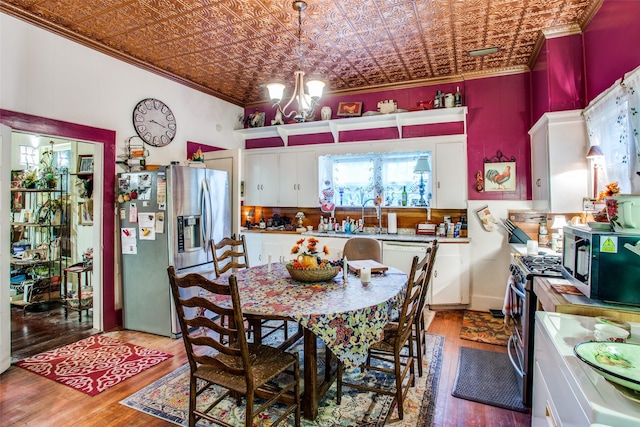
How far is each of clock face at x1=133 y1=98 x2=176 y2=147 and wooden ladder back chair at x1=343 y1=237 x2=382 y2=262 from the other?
2.65m

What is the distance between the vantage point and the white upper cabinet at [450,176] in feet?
14.5

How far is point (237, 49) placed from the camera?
12.1ft

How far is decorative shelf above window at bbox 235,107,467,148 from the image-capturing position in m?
4.57

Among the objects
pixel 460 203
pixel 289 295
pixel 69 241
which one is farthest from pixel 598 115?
pixel 69 241

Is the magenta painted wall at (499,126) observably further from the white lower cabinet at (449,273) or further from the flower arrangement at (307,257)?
the flower arrangement at (307,257)

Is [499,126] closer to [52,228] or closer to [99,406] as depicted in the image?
[99,406]

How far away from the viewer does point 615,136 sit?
2.39 metres

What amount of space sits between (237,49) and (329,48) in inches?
38.8

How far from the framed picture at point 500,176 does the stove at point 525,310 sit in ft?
5.81

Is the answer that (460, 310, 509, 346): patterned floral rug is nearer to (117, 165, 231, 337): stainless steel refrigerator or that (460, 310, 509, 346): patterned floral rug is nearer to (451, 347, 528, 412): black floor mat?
(451, 347, 528, 412): black floor mat

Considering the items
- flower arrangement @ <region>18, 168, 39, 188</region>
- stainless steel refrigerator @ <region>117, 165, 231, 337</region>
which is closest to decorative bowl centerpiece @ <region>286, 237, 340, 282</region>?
stainless steel refrigerator @ <region>117, 165, 231, 337</region>

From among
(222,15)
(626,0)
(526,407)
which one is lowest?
(526,407)

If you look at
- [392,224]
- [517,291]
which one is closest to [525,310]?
[517,291]

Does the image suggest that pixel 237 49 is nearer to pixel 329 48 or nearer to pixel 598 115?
pixel 329 48
